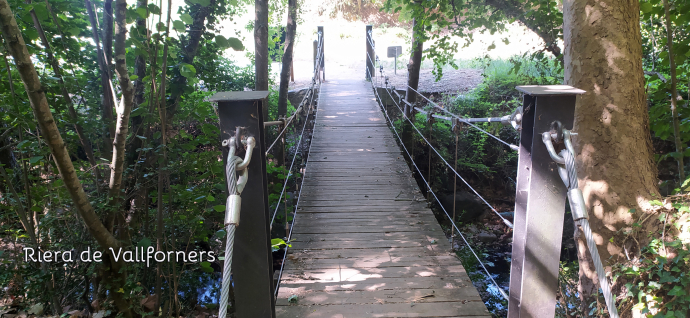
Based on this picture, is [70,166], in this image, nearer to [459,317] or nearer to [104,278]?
[104,278]

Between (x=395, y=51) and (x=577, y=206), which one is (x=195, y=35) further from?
(x=395, y=51)

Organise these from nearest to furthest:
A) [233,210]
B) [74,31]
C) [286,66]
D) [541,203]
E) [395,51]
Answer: [233,210] → [541,203] → [74,31] → [286,66] → [395,51]

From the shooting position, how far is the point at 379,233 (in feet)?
9.59

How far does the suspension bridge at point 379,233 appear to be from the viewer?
1.24 meters

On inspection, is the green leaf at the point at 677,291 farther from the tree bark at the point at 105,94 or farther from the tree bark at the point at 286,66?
the tree bark at the point at 286,66

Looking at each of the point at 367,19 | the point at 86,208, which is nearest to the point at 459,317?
the point at 86,208

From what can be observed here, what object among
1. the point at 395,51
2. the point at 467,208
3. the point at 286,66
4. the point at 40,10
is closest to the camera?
the point at 40,10

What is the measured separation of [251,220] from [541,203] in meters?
0.97

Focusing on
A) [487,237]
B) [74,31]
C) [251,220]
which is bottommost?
[487,237]

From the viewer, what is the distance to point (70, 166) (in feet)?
6.26

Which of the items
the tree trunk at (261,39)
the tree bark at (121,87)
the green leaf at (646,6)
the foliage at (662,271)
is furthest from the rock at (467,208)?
the tree bark at (121,87)

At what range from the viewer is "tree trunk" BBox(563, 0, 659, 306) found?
213 centimetres

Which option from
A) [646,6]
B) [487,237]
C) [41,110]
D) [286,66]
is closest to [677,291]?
[646,6]

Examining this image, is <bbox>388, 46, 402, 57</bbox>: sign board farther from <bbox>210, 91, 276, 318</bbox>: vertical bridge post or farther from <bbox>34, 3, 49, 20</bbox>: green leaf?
<bbox>210, 91, 276, 318</bbox>: vertical bridge post
